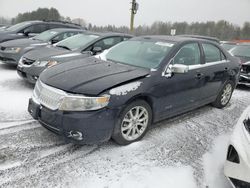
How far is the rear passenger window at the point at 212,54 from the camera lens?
473 centimetres

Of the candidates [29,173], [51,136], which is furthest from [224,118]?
[29,173]

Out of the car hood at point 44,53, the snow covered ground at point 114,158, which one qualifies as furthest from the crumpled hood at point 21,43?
the snow covered ground at point 114,158

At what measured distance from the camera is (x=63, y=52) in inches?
235

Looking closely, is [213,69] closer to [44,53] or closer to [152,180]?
[152,180]

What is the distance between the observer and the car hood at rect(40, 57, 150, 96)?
10.0 feet

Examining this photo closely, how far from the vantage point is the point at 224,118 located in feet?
16.6

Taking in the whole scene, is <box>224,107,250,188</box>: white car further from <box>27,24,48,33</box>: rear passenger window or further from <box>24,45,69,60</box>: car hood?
<box>27,24,48,33</box>: rear passenger window

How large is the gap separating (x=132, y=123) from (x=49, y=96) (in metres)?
1.20

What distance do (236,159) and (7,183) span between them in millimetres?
2413

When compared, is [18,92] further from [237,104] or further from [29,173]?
[237,104]

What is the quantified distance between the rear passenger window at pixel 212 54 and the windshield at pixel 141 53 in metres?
1.01

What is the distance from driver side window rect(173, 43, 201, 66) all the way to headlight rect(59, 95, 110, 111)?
1.64 m

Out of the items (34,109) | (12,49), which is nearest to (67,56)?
(12,49)

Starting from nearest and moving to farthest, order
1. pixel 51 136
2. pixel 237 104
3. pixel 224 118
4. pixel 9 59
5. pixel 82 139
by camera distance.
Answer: pixel 82 139
pixel 51 136
pixel 224 118
pixel 237 104
pixel 9 59
